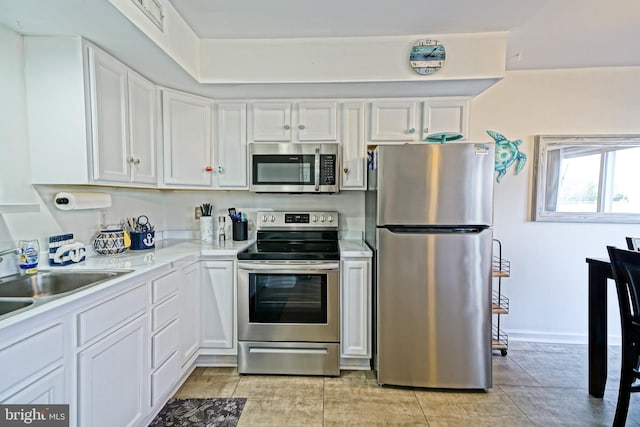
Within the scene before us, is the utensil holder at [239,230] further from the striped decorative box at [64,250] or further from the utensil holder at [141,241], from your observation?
the striped decorative box at [64,250]

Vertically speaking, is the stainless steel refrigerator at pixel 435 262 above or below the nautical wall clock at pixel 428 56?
below

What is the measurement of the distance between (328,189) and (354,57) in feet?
3.23

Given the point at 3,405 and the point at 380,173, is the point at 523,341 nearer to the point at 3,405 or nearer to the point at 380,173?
the point at 380,173

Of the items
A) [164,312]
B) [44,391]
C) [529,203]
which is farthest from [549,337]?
[44,391]

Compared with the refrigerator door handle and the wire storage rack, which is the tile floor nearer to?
the wire storage rack

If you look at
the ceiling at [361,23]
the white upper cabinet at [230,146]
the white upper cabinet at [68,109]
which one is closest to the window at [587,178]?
the ceiling at [361,23]

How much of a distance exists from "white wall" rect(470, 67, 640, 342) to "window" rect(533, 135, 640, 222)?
0.27 feet

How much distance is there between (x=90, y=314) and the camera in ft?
4.10

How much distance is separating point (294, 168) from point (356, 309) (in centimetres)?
119

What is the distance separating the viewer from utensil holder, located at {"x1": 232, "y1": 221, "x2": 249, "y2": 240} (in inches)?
104

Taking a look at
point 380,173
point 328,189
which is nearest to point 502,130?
point 380,173

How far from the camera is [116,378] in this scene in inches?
55.5

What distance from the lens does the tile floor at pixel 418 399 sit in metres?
1.80

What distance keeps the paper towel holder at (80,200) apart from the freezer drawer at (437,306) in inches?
72.4
